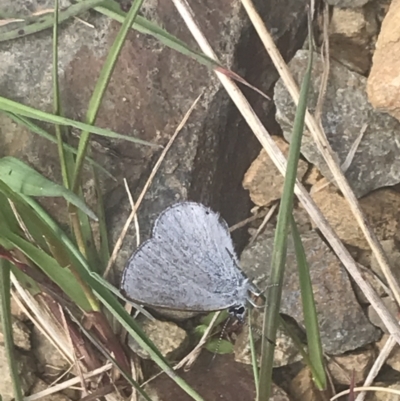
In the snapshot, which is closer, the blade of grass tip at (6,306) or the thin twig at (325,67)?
the blade of grass tip at (6,306)

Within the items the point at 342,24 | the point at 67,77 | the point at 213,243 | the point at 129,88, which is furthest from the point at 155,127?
the point at 342,24

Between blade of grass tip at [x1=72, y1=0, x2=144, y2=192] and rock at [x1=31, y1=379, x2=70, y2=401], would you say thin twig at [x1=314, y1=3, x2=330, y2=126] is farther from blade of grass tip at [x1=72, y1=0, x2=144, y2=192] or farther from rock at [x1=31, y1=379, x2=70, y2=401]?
rock at [x1=31, y1=379, x2=70, y2=401]

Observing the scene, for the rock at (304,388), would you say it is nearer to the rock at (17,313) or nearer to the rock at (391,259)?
the rock at (391,259)

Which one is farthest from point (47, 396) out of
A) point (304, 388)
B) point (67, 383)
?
point (304, 388)

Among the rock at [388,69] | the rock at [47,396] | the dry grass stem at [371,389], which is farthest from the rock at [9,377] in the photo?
the rock at [388,69]

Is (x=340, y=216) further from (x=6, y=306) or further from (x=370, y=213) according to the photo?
(x=6, y=306)

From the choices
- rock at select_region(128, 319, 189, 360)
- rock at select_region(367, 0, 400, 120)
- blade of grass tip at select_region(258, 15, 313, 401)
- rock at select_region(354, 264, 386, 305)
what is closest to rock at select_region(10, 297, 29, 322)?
rock at select_region(128, 319, 189, 360)
